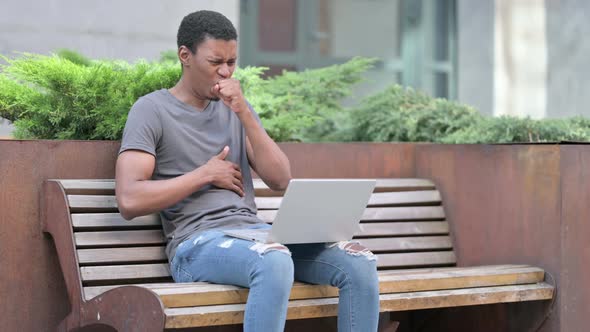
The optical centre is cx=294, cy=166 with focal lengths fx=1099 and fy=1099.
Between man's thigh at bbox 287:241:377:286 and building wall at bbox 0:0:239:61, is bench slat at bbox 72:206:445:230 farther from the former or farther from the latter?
building wall at bbox 0:0:239:61

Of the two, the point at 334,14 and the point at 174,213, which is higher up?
the point at 334,14

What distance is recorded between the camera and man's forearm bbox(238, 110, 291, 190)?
4.39 m

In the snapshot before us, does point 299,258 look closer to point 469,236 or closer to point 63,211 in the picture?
point 63,211

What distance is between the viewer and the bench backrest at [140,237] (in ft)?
14.2

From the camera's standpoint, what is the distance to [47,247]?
14.6 feet

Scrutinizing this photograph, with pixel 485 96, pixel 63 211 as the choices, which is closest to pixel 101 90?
pixel 63 211

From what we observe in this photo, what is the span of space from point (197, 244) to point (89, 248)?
0.51 m

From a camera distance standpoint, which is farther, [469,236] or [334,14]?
[334,14]

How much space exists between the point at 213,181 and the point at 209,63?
47 cm

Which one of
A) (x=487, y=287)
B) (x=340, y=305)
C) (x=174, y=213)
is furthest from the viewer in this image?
(x=487, y=287)

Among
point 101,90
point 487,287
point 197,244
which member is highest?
point 101,90

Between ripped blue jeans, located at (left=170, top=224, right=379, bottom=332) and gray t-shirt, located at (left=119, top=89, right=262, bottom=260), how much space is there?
0.11 metres

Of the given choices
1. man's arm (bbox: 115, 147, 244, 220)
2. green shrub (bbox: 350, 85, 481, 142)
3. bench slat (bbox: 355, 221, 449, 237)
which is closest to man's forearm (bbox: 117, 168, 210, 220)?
man's arm (bbox: 115, 147, 244, 220)

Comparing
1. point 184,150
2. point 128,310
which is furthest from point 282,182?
point 128,310
